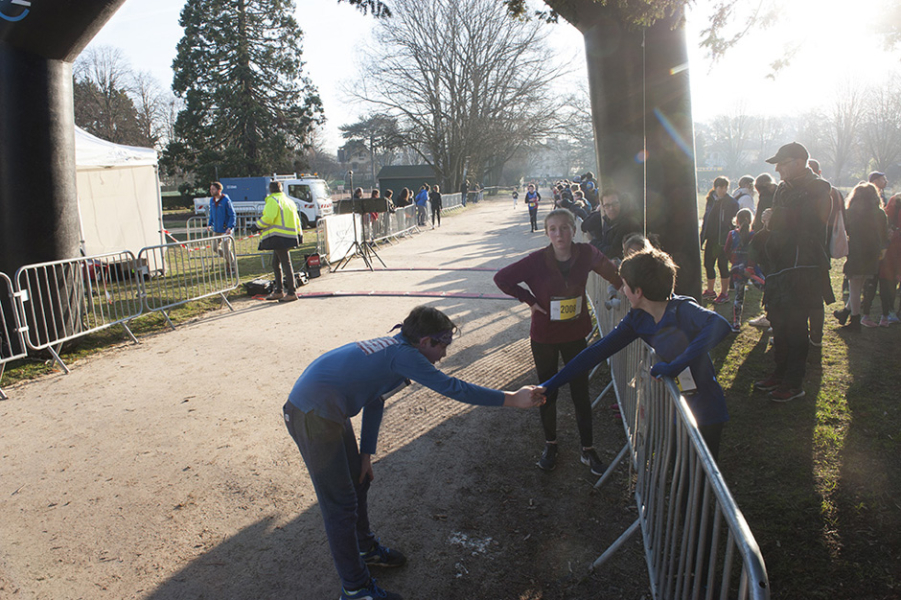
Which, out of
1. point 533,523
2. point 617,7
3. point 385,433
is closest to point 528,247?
point 617,7

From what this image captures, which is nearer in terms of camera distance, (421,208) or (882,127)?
(421,208)

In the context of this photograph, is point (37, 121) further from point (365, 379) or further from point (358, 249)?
point (358, 249)

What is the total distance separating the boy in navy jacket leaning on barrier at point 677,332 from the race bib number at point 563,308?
0.87 m

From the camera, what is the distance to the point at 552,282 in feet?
13.3

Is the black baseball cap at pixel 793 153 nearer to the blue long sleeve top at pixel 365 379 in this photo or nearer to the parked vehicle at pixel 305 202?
the blue long sleeve top at pixel 365 379

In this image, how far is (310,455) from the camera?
8.84 ft

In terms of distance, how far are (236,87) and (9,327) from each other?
38345 mm

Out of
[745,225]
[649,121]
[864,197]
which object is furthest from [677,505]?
[864,197]

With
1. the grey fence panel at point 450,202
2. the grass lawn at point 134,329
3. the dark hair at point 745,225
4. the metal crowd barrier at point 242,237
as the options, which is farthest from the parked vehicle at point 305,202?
the dark hair at point 745,225

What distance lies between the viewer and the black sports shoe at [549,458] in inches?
166

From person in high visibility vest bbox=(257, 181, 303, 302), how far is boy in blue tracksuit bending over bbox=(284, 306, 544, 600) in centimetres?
795

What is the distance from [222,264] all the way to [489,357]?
637 centimetres

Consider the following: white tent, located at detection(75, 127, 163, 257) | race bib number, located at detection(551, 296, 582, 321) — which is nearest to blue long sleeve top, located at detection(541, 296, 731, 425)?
race bib number, located at detection(551, 296, 582, 321)

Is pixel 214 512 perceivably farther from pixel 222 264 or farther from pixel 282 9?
pixel 282 9
